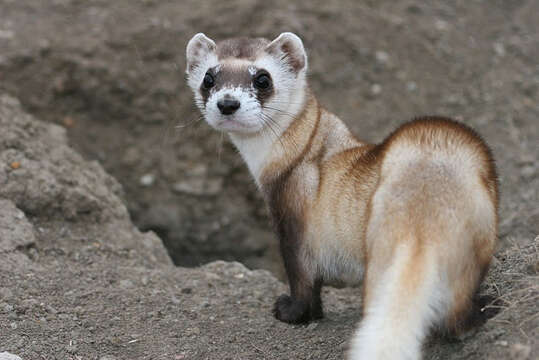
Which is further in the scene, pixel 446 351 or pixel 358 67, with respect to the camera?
pixel 358 67

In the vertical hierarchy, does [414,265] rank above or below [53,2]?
above

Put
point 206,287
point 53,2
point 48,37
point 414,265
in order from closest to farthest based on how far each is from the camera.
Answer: point 414,265, point 206,287, point 48,37, point 53,2

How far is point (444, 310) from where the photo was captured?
2.66 meters

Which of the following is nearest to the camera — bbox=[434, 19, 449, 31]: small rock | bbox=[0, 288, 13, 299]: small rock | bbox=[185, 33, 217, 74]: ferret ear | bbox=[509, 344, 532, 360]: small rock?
bbox=[509, 344, 532, 360]: small rock

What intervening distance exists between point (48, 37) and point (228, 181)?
6.25ft

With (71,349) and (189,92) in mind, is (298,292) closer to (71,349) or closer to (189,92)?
(71,349)

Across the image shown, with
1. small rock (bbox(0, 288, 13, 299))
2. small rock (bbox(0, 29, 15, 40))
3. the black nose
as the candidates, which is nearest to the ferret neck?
the black nose

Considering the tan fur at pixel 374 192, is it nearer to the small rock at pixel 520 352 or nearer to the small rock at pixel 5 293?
the small rock at pixel 520 352

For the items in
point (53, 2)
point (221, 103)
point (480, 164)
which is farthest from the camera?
point (53, 2)

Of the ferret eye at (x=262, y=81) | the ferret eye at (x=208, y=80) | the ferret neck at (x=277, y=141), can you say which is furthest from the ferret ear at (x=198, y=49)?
the ferret neck at (x=277, y=141)

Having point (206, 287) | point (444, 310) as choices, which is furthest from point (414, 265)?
point (206, 287)

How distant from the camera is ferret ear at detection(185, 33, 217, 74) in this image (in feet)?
12.7

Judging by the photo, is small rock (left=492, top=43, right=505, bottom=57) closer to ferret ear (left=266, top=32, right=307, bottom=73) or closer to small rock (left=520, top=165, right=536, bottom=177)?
small rock (left=520, top=165, right=536, bottom=177)

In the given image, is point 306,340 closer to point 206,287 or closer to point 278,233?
point 278,233
